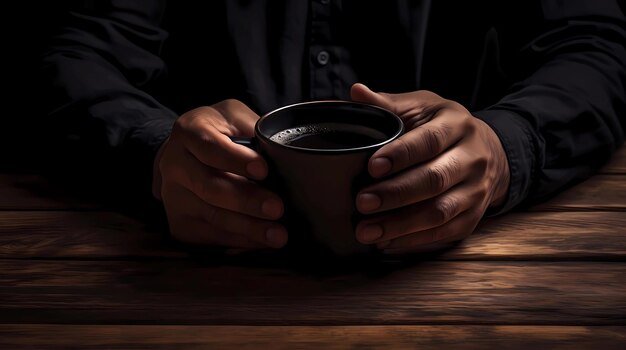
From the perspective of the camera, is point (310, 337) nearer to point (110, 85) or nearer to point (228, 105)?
point (228, 105)

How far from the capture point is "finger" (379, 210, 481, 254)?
29.6 inches

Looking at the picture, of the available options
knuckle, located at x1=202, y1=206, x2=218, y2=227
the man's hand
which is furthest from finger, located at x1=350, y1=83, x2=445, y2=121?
knuckle, located at x1=202, y1=206, x2=218, y2=227

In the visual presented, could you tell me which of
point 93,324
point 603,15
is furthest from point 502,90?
point 93,324

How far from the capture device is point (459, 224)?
79 centimetres

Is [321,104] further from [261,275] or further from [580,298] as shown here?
[580,298]

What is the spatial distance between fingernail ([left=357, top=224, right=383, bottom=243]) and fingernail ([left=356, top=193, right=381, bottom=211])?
0.09 feet

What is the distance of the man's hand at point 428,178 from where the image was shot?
26.9 inches

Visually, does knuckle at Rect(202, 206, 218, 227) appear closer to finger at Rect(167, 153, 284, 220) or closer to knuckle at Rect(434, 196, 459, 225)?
finger at Rect(167, 153, 284, 220)

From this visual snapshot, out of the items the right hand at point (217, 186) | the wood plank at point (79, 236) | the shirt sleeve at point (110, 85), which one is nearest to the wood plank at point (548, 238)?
the right hand at point (217, 186)

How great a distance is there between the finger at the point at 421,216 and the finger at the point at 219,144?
0.12 meters

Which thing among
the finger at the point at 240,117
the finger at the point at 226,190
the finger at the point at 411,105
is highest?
the finger at the point at 411,105

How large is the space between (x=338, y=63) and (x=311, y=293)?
2.05 feet

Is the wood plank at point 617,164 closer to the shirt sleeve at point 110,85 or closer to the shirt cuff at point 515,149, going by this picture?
the shirt cuff at point 515,149

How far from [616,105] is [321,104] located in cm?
59
